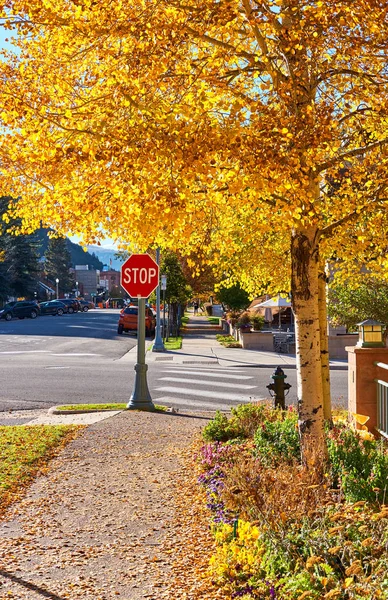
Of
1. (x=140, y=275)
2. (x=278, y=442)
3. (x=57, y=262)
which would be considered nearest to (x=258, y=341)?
(x=140, y=275)

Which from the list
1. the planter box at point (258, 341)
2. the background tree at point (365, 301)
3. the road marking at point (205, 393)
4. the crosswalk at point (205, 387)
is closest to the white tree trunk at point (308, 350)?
the crosswalk at point (205, 387)

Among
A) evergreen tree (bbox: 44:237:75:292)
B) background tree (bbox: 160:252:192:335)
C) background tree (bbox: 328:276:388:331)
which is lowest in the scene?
background tree (bbox: 328:276:388:331)

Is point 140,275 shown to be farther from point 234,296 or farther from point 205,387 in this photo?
point 234,296

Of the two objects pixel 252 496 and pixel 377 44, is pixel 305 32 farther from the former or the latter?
pixel 252 496

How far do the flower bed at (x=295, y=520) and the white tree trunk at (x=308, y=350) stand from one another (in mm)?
255

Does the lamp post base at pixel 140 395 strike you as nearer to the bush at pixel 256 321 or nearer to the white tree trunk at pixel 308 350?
the white tree trunk at pixel 308 350

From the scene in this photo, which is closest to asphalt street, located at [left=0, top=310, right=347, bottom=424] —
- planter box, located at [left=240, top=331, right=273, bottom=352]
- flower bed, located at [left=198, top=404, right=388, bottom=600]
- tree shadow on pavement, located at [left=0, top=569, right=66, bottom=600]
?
planter box, located at [left=240, top=331, right=273, bottom=352]

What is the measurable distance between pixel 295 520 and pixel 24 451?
5.13m

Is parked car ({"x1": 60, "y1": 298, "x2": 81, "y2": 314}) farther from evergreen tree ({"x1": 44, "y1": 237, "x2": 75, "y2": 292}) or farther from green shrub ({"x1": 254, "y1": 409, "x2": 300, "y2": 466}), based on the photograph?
green shrub ({"x1": 254, "y1": 409, "x2": 300, "y2": 466})

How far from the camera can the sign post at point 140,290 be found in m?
13.7

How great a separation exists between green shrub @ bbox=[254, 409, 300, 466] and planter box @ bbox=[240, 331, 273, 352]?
924 inches

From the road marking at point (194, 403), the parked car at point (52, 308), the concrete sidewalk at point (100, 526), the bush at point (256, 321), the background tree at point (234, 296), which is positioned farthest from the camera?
the parked car at point (52, 308)

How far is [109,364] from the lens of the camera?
23812mm

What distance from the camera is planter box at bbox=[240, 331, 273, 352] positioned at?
32.1 m
